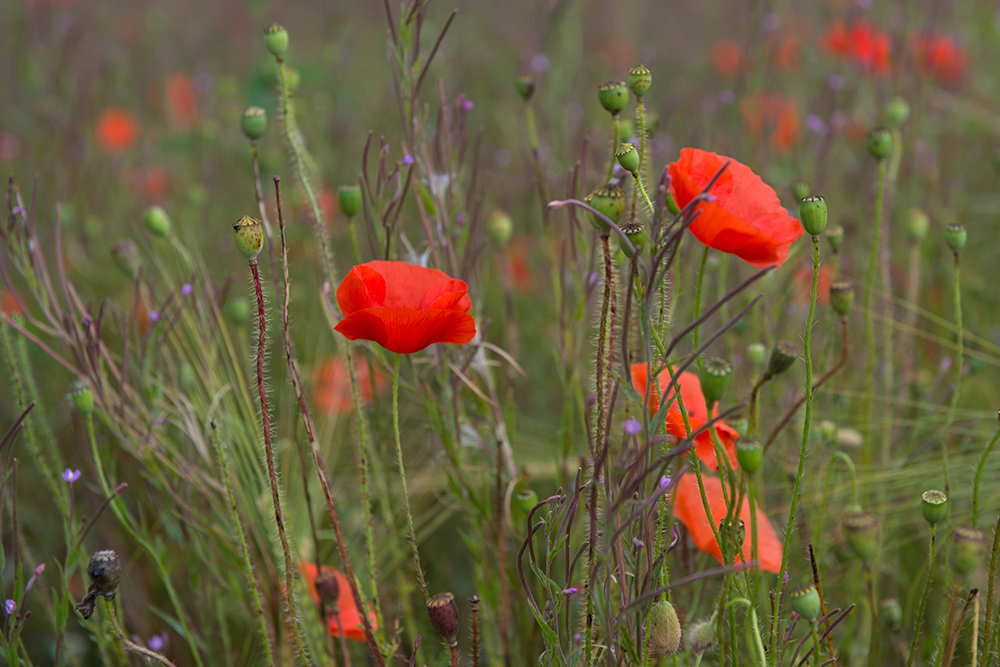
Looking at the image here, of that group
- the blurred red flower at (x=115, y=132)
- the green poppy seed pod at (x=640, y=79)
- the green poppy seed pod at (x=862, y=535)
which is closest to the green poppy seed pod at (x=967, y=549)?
the green poppy seed pod at (x=862, y=535)

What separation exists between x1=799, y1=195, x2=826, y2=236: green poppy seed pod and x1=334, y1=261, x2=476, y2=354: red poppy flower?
0.35m

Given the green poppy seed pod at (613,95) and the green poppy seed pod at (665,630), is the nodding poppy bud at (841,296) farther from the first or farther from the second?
the green poppy seed pod at (665,630)

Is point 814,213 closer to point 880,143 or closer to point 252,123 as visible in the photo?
point 880,143

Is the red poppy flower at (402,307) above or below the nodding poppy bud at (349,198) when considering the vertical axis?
below

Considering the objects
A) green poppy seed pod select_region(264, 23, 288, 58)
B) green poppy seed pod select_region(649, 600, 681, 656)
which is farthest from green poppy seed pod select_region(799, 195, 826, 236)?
green poppy seed pod select_region(264, 23, 288, 58)

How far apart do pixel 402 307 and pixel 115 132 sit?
2442 millimetres

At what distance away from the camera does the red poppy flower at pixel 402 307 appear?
0.81 meters

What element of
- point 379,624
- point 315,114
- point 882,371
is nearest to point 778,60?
point 882,371

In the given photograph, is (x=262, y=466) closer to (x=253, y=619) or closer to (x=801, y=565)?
(x=253, y=619)

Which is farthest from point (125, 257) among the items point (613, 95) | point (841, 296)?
point (841, 296)

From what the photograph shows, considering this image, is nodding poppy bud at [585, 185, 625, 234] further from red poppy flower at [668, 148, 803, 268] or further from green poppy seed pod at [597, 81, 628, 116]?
green poppy seed pod at [597, 81, 628, 116]

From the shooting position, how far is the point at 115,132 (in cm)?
281

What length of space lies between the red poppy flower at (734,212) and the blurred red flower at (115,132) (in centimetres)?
252

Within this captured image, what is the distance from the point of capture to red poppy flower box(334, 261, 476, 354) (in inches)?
31.8
